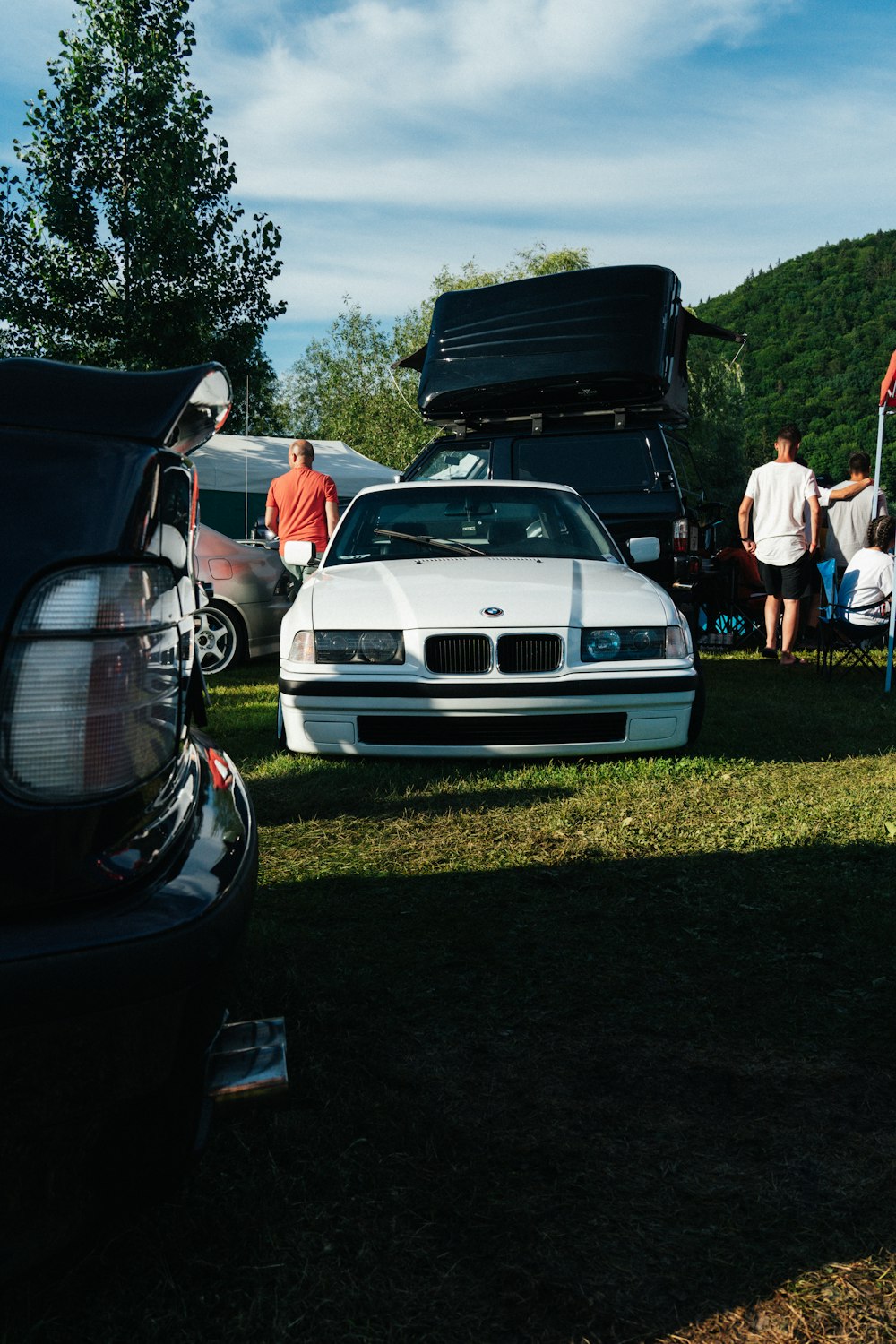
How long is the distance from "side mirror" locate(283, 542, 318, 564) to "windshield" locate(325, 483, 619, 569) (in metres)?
0.15

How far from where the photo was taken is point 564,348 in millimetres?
8500

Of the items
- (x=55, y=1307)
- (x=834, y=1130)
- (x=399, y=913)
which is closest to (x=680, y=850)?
(x=399, y=913)

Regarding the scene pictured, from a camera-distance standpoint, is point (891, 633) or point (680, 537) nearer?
point (891, 633)

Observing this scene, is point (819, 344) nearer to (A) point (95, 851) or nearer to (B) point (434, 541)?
(B) point (434, 541)

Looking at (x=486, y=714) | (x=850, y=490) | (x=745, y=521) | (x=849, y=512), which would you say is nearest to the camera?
(x=486, y=714)

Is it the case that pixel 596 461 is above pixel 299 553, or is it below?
above

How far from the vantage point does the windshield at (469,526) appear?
580 centimetres

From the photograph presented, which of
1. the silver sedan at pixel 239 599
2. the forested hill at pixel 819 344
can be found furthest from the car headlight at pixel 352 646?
the forested hill at pixel 819 344

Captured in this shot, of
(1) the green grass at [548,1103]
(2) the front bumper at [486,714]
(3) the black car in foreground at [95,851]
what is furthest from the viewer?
(2) the front bumper at [486,714]

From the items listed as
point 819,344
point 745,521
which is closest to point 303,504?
point 745,521

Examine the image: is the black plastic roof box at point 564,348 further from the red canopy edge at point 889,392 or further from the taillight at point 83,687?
the taillight at point 83,687

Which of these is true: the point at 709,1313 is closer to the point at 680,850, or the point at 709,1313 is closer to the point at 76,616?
the point at 76,616

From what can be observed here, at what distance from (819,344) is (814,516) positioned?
148ft

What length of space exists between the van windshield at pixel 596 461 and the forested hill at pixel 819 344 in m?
32.2
